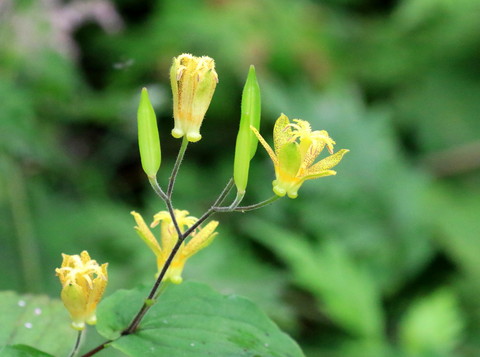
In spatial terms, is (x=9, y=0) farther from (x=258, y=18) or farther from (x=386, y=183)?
(x=386, y=183)

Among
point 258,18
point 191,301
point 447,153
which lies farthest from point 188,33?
point 191,301

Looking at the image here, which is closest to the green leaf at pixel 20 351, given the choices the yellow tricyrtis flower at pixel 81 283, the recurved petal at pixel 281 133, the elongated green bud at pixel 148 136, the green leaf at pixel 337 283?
the yellow tricyrtis flower at pixel 81 283

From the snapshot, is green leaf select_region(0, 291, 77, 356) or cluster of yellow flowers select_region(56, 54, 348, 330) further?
green leaf select_region(0, 291, 77, 356)

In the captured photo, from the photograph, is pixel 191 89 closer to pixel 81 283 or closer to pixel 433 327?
pixel 81 283

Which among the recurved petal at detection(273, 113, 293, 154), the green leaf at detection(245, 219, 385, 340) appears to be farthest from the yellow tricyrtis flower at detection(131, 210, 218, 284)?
the green leaf at detection(245, 219, 385, 340)

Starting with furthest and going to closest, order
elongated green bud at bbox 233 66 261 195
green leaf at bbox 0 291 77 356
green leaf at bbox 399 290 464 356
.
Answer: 1. green leaf at bbox 399 290 464 356
2. green leaf at bbox 0 291 77 356
3. elongated green bud at bbox 233 66 261 195

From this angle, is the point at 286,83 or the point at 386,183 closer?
the point at 386,183

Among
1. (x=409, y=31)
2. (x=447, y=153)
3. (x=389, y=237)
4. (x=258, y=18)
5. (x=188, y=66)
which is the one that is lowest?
(x=188, y=66)

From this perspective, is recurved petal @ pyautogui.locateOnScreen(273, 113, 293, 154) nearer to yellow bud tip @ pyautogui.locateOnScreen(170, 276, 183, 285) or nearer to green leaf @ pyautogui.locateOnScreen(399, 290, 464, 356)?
yellow bud tip @ pyautogui.locateOnScreen(170, 276, 183, 285)

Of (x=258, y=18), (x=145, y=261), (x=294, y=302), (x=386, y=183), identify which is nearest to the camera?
(x=145, y=261)
